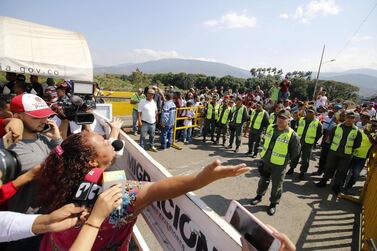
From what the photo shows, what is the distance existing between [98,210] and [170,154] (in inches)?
280

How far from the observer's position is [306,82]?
38.9 meters

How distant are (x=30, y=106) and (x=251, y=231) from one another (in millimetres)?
2115

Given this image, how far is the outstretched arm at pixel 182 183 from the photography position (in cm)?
134

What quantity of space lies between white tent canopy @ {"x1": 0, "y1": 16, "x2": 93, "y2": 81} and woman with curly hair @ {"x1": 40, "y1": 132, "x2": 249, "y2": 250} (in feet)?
18.0

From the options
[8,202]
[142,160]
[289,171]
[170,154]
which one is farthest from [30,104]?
[289,171]

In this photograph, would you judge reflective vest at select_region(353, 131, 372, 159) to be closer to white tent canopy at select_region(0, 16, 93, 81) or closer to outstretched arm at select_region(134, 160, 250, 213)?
outstretched arm at select_region(134, 160, 250, 213)

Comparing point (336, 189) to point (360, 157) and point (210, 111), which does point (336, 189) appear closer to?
point (360, 157)

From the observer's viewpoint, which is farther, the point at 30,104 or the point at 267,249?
the point at 30,104

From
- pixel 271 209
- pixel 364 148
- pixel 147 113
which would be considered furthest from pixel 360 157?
pixel 147 113

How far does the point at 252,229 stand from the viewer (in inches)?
37.9

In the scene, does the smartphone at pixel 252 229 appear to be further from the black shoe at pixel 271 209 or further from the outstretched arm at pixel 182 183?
the black shoe at pixel 271 209

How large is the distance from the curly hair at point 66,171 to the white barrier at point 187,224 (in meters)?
0.67

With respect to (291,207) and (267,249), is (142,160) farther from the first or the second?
(291,207)

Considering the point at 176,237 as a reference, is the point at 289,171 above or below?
below
